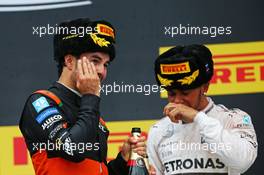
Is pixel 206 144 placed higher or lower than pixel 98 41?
lower

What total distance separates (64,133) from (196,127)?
47 cm

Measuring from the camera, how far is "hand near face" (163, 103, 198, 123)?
2.56 meters

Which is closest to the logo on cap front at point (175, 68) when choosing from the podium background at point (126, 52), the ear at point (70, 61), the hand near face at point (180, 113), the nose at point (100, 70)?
the hand near face at point (180, 113)

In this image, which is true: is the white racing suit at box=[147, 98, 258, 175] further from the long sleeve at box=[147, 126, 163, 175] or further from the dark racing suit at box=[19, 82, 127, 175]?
the dark racing suit at box=[19, 82, 127, 175]

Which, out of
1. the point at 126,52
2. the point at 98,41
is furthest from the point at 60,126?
the point at 126,52

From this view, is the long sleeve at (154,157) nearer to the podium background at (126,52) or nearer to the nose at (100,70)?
the nose at (100,70)

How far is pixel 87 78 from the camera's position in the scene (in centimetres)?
259

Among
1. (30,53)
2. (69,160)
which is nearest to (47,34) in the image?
(30,53)

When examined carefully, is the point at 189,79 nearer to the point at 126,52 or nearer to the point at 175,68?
the point at 175,68

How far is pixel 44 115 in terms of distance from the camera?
2574 millimetres

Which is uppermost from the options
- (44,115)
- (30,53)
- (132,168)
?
(30,53)

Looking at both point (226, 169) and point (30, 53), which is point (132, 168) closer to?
point (226, 169)

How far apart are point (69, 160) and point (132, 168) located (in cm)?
31

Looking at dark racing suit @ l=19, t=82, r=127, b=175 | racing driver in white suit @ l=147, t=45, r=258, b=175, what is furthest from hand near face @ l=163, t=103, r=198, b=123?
dark racing suit @ l=19, t=82, r=127, b=175
